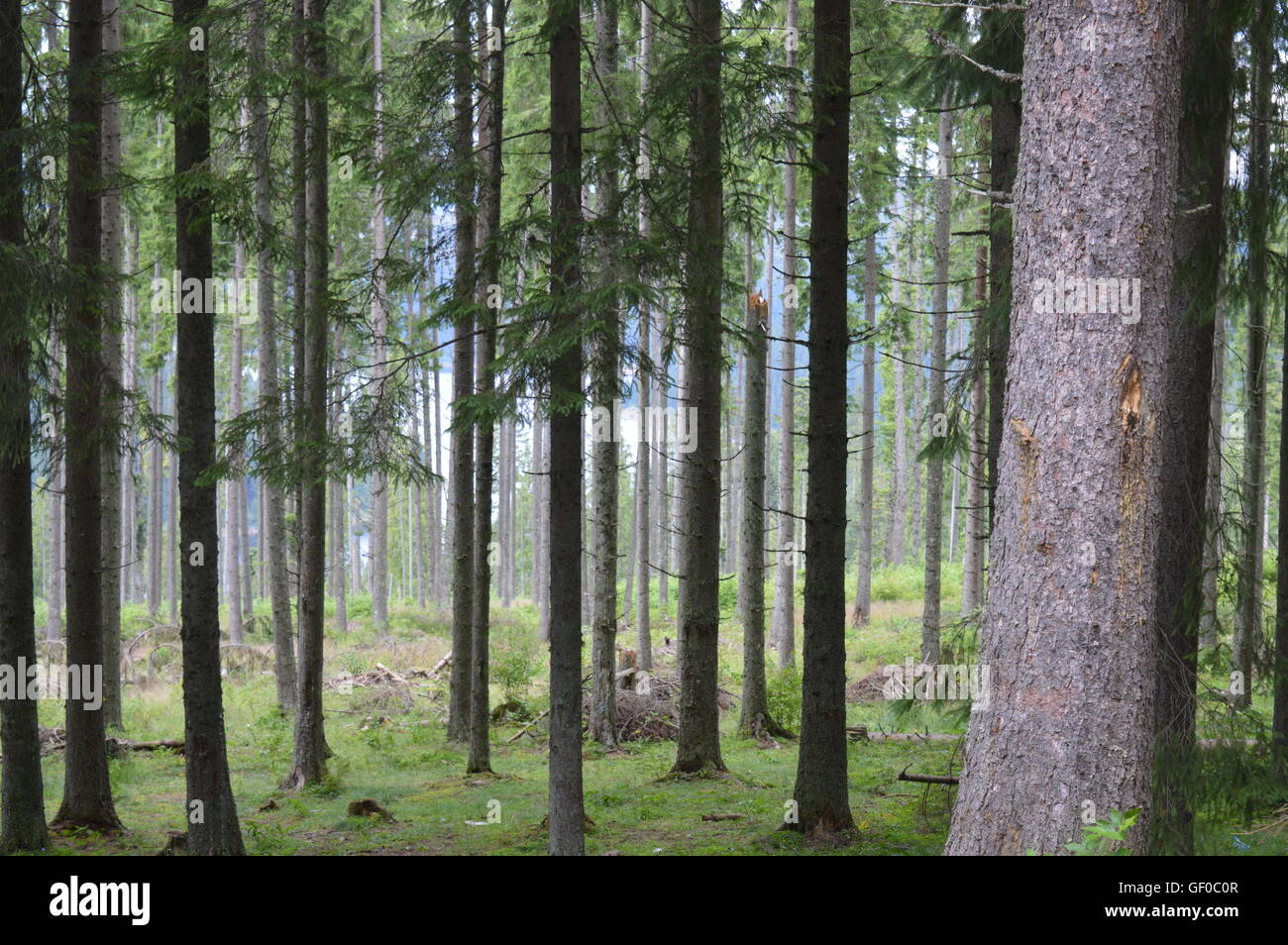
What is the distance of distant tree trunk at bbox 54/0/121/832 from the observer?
29.9 ft

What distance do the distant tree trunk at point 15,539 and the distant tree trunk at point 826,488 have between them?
6552 millimetres

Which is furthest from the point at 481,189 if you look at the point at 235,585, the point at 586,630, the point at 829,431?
the point at 586,630

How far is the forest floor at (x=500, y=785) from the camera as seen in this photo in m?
8.76

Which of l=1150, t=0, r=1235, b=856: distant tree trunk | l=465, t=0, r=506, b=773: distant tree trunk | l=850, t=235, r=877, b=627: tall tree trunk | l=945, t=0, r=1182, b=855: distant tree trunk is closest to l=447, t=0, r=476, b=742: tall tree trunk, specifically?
l=465, t=0, r=506, b=773: distant tree trunk

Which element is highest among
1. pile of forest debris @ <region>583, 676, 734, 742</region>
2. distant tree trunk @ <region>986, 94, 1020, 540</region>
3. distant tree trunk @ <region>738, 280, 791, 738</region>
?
distant tree trunk @ <region>986, 94, 1020, 540</region>

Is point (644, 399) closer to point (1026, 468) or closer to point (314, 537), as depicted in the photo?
point (314, 537)

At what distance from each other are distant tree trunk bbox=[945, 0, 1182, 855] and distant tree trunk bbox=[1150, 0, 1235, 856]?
152cm

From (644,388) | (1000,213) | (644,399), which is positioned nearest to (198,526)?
(644,388)

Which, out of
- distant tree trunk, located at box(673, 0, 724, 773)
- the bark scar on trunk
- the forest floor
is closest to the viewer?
the bark scar on trunk

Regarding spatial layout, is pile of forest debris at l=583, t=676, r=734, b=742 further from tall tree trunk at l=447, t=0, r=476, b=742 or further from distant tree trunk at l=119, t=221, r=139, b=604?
distant tree trunk at l=119, t=221, r=139, b=604

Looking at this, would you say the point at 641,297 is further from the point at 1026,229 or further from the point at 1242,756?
the point at 1242,756

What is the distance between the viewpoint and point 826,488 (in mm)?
8523

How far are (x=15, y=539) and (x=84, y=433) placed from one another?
1104 mm

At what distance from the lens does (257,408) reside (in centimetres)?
1032
